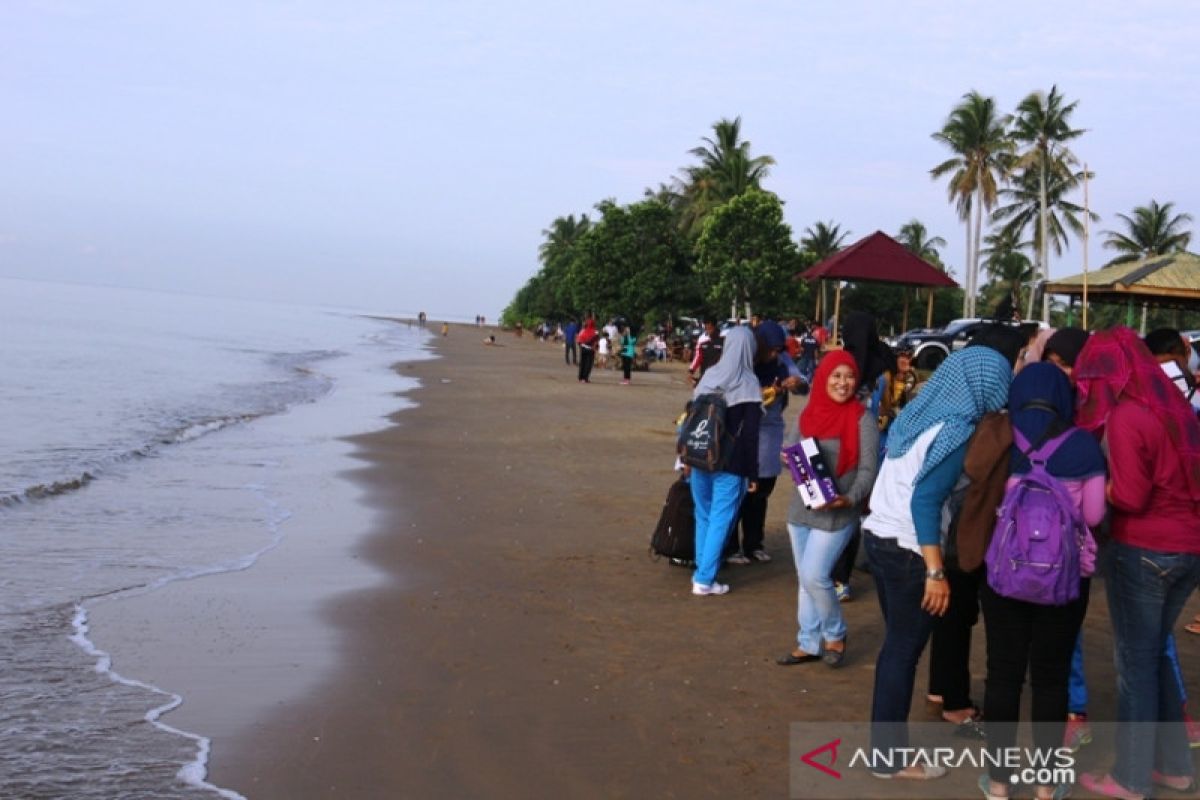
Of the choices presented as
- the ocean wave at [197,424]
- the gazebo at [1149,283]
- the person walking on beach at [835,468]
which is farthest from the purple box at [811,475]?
the gazebo at [1149,283]

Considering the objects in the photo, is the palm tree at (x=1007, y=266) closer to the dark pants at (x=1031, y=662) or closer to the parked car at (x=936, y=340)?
the parked car at (x=936, y=340)

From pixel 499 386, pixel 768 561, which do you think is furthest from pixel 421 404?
pixel 768 561

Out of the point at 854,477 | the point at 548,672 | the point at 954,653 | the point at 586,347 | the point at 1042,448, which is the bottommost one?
the point at 548,672

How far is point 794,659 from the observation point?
5727 mm

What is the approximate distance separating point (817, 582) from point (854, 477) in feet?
1.78

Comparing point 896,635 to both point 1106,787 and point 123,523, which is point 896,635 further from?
point 123,523

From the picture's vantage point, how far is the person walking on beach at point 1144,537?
12.9ft

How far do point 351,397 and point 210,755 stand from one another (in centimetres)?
2047

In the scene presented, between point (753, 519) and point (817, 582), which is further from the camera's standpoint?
point (753, 519)

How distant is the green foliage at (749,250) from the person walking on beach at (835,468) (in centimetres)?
4098

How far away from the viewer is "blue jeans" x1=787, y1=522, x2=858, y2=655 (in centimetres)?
546

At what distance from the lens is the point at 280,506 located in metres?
10.6

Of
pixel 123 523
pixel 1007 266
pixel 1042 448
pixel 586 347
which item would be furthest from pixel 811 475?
pixel 1007 266

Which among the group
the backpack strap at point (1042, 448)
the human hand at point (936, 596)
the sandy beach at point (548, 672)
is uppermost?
the backpack strap at point (1042, 448)
